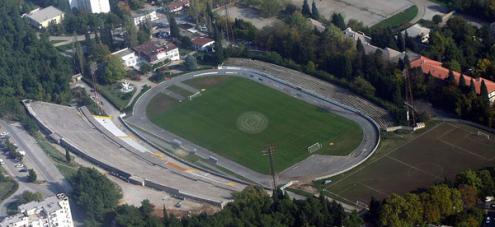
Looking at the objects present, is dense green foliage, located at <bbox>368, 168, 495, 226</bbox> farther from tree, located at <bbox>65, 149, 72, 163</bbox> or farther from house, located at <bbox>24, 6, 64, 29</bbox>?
house, located at <bbox>24, 6, 64, 29</bbox>

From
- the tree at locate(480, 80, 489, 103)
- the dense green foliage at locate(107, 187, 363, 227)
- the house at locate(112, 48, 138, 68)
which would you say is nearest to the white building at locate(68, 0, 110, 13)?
the house at locate(112, 48, 138, 68)

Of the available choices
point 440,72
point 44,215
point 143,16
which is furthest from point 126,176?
point 143,16

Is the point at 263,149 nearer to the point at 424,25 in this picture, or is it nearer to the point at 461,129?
the point at 461,129

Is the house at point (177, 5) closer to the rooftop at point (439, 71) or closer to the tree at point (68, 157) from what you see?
the tree at point (68, 157)

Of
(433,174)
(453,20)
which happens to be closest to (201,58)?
(453,20)

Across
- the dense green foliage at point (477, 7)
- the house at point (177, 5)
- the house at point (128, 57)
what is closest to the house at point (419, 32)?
the dense green foliage at point (477, 7)
